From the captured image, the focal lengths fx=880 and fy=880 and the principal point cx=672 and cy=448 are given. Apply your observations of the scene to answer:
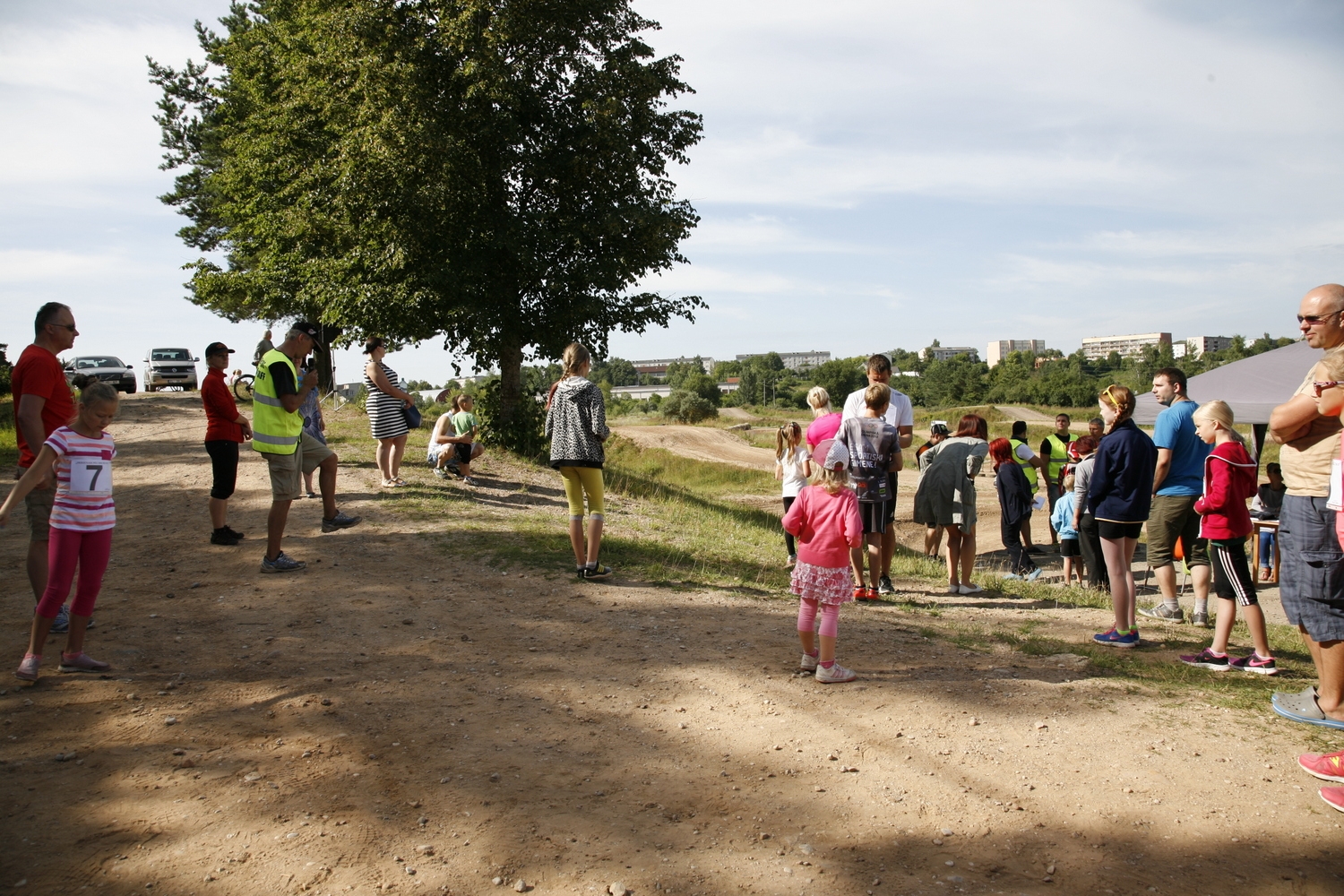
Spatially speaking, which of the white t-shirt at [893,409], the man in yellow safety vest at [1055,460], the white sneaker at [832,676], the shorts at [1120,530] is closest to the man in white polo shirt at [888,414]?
the white t-shirt at [893,409]

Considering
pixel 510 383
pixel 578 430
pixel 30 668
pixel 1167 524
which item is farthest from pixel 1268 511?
pixel 30 668

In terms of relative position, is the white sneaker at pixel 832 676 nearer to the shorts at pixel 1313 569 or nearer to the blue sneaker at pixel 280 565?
the shorts at pixel 1313 569

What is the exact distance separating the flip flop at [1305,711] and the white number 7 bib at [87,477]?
21.8ft

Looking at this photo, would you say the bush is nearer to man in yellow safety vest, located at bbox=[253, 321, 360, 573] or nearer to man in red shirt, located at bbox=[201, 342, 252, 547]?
man in red shirt, located at bbox=[201, 342, 252, 547]

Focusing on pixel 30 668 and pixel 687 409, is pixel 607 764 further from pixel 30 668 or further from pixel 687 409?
pixel 687 409

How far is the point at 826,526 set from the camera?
17.6 ft

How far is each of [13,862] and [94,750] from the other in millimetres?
932

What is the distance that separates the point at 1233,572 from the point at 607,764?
4200 millimetres

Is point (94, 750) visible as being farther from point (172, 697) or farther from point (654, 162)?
point (654, 162)

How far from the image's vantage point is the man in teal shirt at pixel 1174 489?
23.8 ft

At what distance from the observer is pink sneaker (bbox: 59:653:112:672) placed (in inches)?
203

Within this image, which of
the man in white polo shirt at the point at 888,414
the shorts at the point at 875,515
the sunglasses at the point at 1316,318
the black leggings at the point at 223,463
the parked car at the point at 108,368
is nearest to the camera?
the sunglasses at the point at 1316,318

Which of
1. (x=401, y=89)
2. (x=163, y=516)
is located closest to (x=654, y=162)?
(x=401, y=89)

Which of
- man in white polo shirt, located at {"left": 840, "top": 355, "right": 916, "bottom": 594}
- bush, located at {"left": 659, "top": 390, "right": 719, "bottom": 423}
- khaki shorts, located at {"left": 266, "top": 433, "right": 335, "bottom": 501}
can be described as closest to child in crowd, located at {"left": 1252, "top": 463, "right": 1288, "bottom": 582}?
man in white polo shirt, located at {"left": 840, "top": 355, "right": 916, "bottom": 594}
